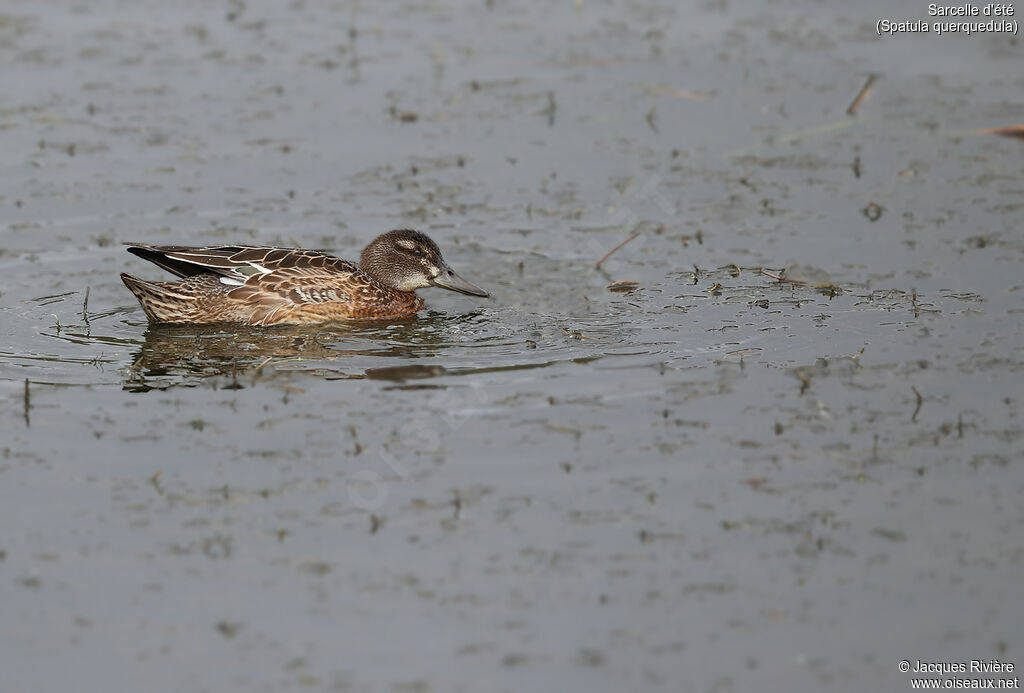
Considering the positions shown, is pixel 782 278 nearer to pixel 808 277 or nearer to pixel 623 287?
pixel 808 277

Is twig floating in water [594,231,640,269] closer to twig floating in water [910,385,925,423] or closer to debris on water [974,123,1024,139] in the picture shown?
twig floating in water [910,385,925,423]

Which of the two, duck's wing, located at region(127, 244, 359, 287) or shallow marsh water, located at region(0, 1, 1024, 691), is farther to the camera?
duck's wing, located at region(127, 244, 359, 287)

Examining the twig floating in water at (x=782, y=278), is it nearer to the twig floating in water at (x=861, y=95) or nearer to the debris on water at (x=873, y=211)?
the debris on water at (x=873, y=211)

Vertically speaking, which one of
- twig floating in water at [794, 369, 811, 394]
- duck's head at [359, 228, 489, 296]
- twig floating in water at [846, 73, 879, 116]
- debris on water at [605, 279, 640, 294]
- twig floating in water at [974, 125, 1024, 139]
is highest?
twig floating in water at [846, 73, 879, 116]

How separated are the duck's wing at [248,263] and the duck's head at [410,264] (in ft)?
1.27

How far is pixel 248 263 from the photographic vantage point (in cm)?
977

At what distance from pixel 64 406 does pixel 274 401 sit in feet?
3.83

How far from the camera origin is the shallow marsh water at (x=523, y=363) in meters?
5.64

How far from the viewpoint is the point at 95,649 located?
551 cm

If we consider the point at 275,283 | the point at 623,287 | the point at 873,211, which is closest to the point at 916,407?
the point at 623,287

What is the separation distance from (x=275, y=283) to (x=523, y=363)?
2176 mm

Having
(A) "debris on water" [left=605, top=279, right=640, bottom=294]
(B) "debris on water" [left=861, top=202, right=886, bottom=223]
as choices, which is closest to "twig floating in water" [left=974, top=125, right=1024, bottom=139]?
(B) "debris on water" [left=861, top=202, right=886, bottom=223]

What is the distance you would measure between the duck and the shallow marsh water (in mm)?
219

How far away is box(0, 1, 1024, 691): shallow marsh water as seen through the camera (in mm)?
5645
